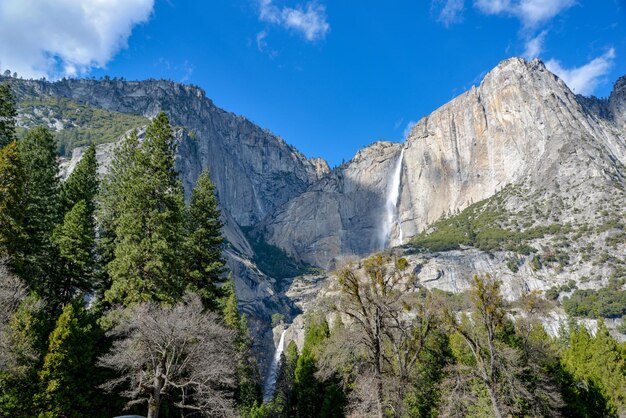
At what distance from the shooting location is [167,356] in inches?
822

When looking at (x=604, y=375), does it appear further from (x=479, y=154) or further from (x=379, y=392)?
(x=479, y=154)

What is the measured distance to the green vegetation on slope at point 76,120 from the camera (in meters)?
154

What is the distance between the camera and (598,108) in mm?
189375

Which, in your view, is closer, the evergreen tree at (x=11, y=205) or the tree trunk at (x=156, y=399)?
the tree trunk at (x=156, y=399)

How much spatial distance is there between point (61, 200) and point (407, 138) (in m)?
172

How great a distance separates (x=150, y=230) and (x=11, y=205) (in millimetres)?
7826

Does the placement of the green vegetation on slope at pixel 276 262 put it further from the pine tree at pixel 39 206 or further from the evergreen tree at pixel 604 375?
the evergreen tree at pixel 604 375

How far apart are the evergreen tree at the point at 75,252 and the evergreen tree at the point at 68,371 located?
658 centimetres

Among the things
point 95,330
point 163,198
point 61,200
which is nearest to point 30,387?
point 95,330

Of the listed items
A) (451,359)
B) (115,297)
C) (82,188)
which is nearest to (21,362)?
(115,297)

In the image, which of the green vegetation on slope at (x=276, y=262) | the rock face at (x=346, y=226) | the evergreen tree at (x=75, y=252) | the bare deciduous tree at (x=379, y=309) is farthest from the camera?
the rock face at (x=346, y=226)

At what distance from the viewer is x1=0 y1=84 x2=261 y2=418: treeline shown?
20.0 m

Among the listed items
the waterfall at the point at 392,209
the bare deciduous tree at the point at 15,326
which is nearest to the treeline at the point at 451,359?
the bare deciduous tree at the point at 15,326

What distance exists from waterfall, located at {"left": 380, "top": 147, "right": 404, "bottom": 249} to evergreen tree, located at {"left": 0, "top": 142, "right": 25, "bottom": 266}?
160908 mm
